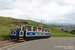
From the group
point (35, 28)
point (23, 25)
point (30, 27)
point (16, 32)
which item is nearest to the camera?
point (16, 32)

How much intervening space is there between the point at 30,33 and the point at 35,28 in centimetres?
342

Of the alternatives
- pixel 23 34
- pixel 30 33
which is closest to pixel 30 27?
pixel 30 33

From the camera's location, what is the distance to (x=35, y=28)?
69.9 feet

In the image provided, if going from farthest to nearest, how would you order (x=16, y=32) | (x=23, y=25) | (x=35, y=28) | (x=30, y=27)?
(x=35, y=28), (x=30, y=27), (x=23, y=25), (x=16, y=32)

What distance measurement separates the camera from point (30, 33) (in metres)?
18.0

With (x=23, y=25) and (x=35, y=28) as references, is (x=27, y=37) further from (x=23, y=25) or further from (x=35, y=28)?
(x=35, y=28)

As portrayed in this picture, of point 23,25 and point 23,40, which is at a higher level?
point 23,25

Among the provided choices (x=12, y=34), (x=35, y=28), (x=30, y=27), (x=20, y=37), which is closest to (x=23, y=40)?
(x=20, y=37)

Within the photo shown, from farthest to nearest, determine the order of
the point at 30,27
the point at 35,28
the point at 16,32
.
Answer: the point at 35,28, the point at 30,27, the point at 16,32

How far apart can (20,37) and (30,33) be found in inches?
101

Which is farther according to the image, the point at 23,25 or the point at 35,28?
the point at 35,28

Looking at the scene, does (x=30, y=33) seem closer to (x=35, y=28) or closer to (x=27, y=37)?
(x=27, y=37)

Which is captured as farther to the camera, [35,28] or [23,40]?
[35,28]

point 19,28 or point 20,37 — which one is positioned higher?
point 19,28
